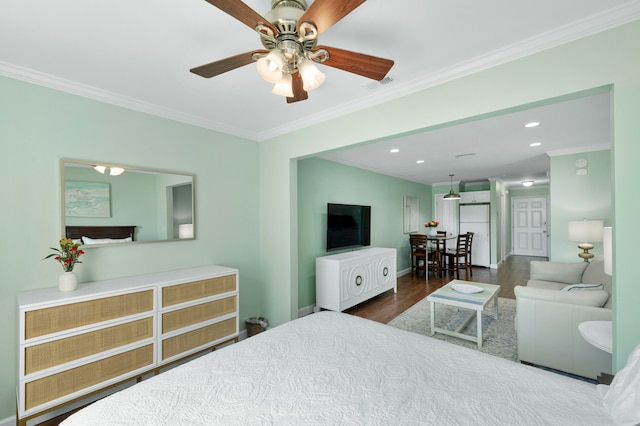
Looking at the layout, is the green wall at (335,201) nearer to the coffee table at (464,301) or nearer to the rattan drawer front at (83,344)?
the coffee table at (464,301)

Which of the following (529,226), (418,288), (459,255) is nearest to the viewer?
(418,288)

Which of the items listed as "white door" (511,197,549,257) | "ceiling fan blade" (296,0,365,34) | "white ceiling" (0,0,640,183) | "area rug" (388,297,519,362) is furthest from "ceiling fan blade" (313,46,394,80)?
"white door" (511,197,549,257)

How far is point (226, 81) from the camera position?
224cm

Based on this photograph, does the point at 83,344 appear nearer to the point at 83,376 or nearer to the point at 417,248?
the point at 83,376

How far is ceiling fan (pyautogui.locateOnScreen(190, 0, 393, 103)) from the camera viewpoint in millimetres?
1150

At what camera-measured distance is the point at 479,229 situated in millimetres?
7715

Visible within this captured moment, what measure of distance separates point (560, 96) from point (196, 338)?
3.28 metres

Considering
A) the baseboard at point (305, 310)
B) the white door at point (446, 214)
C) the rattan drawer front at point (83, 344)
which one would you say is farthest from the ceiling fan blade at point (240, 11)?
the white door at point (446, 214)

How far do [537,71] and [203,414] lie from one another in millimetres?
2544

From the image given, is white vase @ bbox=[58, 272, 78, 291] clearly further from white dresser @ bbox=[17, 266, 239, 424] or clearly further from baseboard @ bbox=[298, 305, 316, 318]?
baseboard @ bbox=[298, 305, 316, 318]

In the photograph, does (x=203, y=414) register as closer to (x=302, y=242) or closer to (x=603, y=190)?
(x=302, y=242)

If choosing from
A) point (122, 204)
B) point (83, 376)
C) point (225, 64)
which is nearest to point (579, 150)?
point (225, 64)

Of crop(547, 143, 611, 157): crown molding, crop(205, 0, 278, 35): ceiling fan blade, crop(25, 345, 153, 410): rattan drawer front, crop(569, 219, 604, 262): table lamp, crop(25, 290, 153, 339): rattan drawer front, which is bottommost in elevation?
crop(25, 345, 153, 410): rattan drawer front

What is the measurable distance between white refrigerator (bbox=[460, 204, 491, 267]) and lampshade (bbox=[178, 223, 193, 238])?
7340mm
